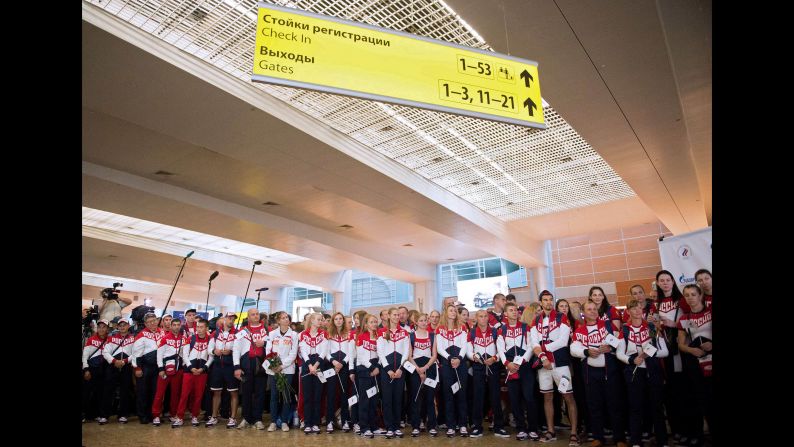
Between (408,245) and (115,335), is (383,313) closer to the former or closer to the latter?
(115,335)

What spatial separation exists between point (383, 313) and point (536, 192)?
6.61m

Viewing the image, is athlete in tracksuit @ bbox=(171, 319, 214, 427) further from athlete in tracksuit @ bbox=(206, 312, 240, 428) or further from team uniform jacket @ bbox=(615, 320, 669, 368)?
team uniform jacket @ bbox=(615, 320, 669, 368)

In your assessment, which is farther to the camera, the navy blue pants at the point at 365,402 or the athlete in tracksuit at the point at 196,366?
the athlete in tracksuit at the point at 196,366

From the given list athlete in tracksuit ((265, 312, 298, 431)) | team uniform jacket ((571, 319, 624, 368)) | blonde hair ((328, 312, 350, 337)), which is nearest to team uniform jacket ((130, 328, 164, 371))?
athlete in tracksuit ((265, 312, 298, 431))

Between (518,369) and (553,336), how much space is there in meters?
0.58

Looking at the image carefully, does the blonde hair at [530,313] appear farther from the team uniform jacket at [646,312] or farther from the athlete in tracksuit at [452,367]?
the team uniform jacket at [646,312]

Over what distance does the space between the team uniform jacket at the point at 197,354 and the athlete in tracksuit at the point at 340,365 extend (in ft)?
7.31

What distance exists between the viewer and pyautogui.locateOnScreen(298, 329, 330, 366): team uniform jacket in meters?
6.46

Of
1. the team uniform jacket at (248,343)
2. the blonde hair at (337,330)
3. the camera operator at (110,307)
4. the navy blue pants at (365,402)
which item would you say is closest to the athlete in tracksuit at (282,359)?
the team uniform jacket at (248,343)

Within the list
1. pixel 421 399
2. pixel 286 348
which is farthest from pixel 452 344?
pixel 286 348

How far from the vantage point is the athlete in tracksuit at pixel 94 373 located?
25.2ft

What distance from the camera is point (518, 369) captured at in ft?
18.2

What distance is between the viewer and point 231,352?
7.20m

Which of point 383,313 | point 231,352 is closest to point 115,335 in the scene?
point 231,352
